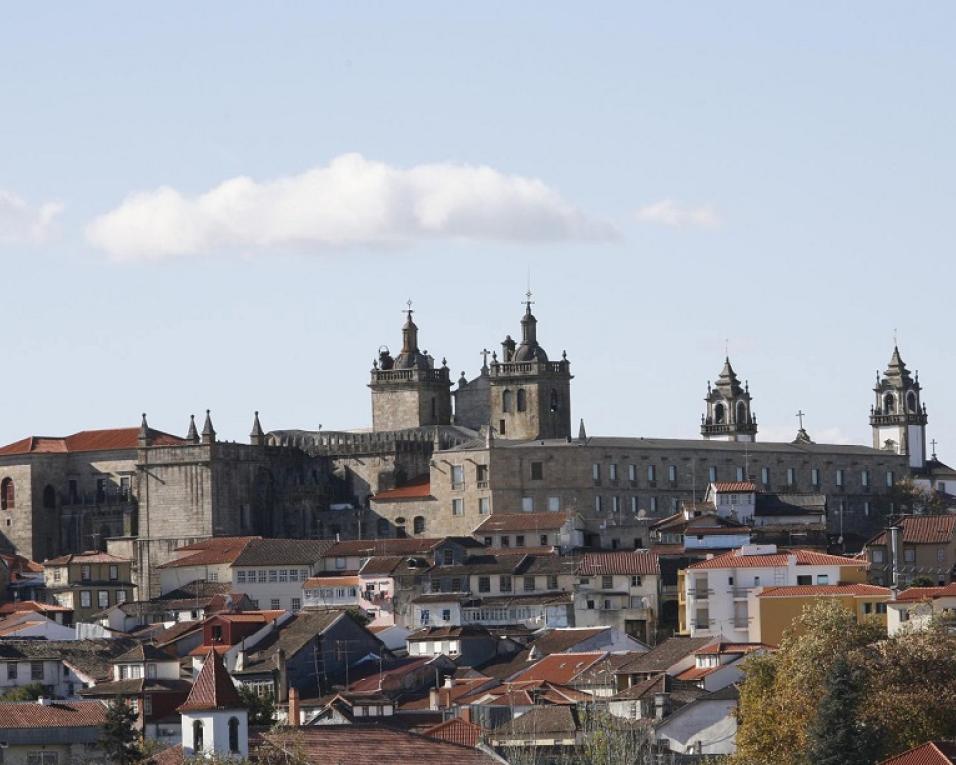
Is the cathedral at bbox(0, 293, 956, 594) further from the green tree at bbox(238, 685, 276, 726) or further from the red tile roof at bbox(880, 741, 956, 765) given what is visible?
the red tile roof at bbox(880, 741, 956, 765)

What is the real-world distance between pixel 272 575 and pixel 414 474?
17.3 m

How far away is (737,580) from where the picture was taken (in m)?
125

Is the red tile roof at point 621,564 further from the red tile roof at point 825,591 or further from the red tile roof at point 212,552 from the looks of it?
the red tile roof at point 212,552

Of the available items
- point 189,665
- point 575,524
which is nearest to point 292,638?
point 189,665

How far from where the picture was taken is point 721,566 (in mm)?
125938

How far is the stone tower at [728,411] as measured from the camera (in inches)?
7356

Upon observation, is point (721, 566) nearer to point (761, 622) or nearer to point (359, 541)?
point (761, 622)

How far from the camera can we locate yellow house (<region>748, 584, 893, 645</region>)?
387 feet

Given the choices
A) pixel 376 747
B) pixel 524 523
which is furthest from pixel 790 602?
pixel 376 747

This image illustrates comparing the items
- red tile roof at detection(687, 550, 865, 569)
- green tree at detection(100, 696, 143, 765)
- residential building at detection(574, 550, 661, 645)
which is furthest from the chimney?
red tile roof at detection(687, 550, 865, 569)

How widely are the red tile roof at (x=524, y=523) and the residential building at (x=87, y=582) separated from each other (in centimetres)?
1458

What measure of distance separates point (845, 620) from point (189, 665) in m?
29.7

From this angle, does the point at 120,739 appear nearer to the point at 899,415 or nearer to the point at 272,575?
the point at 272,575

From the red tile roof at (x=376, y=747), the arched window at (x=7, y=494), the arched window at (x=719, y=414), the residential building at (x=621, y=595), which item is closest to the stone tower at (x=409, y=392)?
the arched window at (x=7, y=494)
